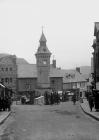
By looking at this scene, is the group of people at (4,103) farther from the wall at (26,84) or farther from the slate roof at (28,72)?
the slate roof at (28,72)

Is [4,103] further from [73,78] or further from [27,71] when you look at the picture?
[73,78]

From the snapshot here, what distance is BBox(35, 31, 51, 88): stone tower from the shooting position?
10506cm

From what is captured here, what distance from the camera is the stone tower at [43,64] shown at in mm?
105062

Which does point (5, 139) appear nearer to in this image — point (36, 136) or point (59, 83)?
point (36, 136)

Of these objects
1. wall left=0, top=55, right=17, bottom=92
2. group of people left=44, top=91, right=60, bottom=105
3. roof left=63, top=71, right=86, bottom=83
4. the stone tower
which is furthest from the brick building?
group of people left=44, top=91, right=60, bottom=105

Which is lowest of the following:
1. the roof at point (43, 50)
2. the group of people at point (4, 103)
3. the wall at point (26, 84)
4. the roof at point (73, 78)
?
the group of people at point (4, 103)

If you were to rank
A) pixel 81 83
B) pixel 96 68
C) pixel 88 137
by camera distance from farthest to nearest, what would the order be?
pixel 81 83 < pixel 96 68 < pixel 88 137

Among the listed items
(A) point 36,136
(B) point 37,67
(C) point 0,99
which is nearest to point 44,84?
(B) point 37,67

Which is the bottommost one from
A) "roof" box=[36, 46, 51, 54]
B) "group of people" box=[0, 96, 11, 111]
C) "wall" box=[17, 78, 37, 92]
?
"group of people" box=[0, 96, 11, 111]

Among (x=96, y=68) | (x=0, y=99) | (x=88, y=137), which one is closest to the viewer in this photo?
(x=88, y=137)

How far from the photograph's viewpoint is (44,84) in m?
106

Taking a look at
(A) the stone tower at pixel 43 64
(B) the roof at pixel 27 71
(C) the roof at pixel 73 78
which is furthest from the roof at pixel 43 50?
(C) the roof at pixel 73 78

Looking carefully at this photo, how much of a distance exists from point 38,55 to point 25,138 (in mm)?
89753

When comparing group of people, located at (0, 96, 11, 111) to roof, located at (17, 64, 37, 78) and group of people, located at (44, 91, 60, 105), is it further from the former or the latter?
roof, located at (17, 64, 37, 78)
